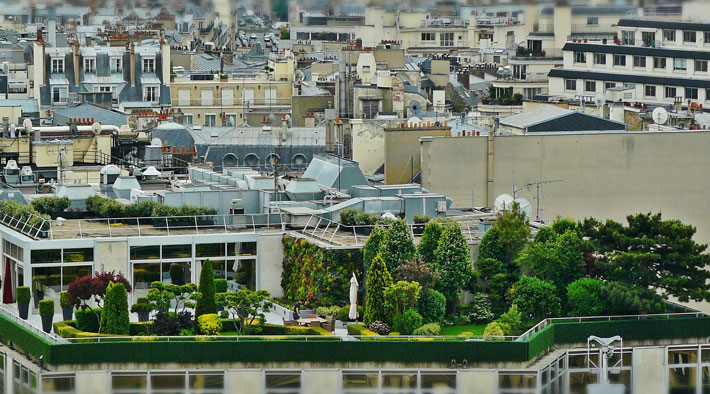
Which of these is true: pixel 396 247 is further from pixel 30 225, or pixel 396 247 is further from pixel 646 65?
pixel 646 65

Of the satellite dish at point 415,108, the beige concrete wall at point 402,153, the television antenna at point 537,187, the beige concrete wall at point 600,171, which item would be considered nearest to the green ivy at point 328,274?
the television antenna at point 537,187

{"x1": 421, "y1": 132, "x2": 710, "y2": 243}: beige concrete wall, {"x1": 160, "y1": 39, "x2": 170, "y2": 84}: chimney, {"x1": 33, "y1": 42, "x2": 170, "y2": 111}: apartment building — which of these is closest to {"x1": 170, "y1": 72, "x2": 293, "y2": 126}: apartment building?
{"x1": 160, "y1": 39, "x2": 170, "y2": 84}: chimney

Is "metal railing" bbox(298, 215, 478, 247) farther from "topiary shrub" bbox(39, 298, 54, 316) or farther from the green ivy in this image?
"topiary shrub" bbox(39, 298, 54, 316)

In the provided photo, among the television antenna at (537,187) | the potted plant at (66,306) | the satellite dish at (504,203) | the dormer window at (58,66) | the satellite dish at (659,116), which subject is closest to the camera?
the potted plant at (66,306)

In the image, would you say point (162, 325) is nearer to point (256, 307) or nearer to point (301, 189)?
point (256, 307)

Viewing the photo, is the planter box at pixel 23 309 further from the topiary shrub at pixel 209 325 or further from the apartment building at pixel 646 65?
the apartment building at pixel 646 65

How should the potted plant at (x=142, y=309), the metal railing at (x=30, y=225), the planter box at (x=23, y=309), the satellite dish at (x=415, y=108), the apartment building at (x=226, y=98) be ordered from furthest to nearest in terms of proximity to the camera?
the apartment building at (x=226, y=98)
the satellite dish at (x=415, y=108)
the metal railing at (x=30, y=225)
the planter box at (x=23, y=309)
the potted plant at (x=142, y=309)
